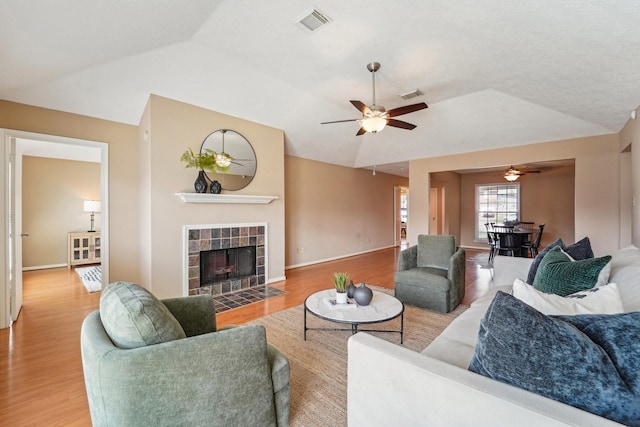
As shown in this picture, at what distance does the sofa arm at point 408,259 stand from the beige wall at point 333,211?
2879mm

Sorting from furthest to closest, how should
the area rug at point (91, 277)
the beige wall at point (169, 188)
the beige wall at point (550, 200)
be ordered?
the beige wall at point (550, 200)
the area rug at point (91, 277)
the beige wall at point (169, 188)

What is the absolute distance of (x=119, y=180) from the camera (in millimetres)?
4215

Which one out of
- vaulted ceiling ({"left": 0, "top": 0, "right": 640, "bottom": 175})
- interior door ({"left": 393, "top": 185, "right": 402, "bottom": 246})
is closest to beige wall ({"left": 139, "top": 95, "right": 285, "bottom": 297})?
vaulted ceiling ({"left": 0, "top": 0, "right": 640, "bottom": 175})

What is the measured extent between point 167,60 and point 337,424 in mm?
3853

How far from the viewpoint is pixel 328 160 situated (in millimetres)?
6836

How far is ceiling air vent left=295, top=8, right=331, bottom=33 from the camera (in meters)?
2.49

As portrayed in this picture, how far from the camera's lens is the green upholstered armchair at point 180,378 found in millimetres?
1213

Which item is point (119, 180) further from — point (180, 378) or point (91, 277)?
point (180, 378)

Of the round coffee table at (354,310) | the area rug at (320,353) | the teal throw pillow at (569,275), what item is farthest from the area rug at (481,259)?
the teal throw pillow at (569,275)

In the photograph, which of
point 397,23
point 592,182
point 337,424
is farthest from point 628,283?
point 592,182

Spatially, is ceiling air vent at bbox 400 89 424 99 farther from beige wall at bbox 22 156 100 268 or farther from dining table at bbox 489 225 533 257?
beige wall at bbox 22 156 100 268

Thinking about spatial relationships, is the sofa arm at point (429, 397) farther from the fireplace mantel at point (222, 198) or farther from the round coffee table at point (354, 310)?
the fireplace mantel at point (222, 198)

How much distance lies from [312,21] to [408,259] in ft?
9.89

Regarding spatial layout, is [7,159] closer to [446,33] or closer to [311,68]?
[311,68]
